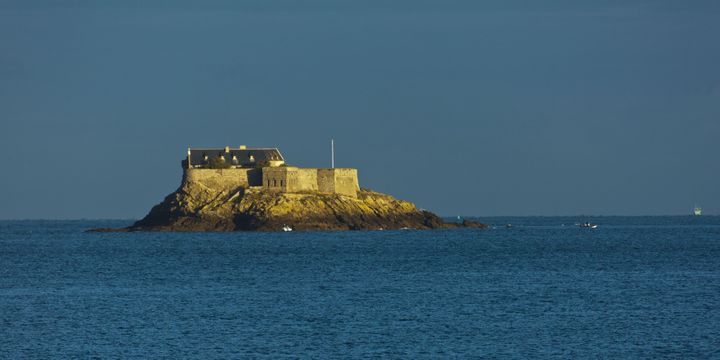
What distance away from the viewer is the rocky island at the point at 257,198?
344 ft

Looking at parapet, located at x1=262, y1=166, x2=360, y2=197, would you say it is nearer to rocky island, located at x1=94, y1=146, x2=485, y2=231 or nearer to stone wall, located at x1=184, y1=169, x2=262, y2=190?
rocky island, located at x1=94, y1=146, x2=485, y2=231

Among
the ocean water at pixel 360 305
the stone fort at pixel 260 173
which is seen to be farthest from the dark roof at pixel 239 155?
the ocean water at pixel 360 305

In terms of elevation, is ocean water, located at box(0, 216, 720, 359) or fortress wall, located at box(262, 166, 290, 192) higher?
fortress wall, located at box(262, 166, 290, 192)

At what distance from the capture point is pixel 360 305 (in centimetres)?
4297

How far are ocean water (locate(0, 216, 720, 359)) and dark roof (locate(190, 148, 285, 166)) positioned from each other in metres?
34.3

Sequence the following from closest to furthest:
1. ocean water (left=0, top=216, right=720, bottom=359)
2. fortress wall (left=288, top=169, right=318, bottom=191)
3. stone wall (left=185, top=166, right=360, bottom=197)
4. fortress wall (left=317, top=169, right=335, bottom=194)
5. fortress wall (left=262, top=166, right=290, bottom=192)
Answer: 1. ocean water (left=0, top=216, right=720, bottom=359)
2. fortress wall (left=262, top=166, right=290, bottom=192)
3. stone wall (left=185, top=166, right=360, bottom=197)
4. fortress wall (left=288, top=169, right=318, bottom=191)
5. fortress wall (left=317, top=169, right=335, bottom=194)

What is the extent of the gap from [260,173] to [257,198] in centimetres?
324

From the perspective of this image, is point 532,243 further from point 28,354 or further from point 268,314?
point 28,354

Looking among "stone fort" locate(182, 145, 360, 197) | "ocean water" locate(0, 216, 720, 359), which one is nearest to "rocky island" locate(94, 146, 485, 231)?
"stone fort" locate(182, 145, 360, 197)

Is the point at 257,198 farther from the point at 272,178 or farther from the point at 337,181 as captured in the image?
the point at 337,181

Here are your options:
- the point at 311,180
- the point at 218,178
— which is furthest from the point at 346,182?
the point at 218,178

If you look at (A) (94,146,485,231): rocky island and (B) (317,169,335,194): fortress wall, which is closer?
(A) (94,146,485,231): rocky island

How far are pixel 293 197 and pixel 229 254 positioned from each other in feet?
100

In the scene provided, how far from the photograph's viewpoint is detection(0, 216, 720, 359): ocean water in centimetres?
3331
